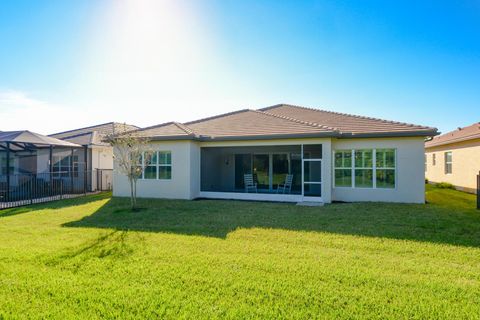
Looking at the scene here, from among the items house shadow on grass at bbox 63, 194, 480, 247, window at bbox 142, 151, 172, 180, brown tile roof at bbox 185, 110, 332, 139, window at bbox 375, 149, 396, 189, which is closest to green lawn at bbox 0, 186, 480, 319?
house shadow on grass at bbox 63, 194, 480, 247

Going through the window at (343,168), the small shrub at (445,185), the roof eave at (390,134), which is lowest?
the small shrub at (445,185)

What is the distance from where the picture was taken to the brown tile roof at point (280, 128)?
41.7ft

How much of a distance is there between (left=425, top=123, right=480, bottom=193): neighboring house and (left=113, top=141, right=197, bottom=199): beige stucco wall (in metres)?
16.2

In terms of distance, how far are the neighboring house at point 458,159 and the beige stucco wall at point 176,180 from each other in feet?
53.1

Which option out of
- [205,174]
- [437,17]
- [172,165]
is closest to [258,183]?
[205,174]

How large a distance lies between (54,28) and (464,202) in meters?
19.5

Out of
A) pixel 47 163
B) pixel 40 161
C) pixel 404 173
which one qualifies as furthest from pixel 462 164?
pixel 40 161

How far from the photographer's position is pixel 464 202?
517 inches

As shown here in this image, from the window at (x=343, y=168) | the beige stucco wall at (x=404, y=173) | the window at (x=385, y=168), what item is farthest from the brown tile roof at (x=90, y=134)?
the window at (x=385, y=168)

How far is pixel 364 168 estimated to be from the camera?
1317 cm

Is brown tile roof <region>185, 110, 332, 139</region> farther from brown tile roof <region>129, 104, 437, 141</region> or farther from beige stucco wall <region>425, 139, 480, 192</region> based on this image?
beige stucco wall <region>425, 139, 480, 192</region>

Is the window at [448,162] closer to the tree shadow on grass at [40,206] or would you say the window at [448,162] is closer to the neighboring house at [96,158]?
the neighboring house at [96,158]

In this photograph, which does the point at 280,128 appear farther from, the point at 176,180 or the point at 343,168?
the point at 176,180

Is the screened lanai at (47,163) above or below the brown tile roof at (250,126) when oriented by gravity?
below
